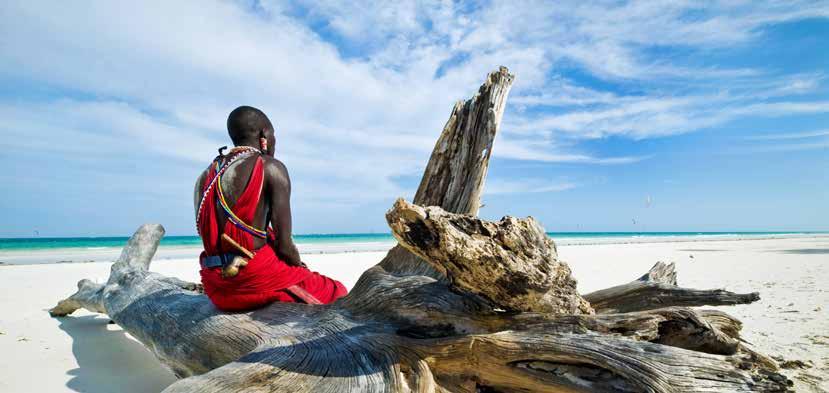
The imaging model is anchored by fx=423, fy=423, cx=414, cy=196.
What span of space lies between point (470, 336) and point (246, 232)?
1.63 meters

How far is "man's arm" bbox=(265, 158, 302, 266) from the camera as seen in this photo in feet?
9.43

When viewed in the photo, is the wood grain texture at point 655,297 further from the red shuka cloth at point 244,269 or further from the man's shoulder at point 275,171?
the man's shoulder at point 275,171

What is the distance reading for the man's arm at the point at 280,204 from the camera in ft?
9.43

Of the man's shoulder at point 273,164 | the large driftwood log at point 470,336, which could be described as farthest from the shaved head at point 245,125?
the large driftwood log at point 470,336

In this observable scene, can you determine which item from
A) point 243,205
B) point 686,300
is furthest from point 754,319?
point 243,205

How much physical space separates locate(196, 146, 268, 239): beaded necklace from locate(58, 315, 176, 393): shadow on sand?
1569 millimetres

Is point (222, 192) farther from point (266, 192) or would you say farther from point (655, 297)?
point (655, 297)

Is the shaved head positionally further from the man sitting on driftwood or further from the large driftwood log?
the large driftwood log

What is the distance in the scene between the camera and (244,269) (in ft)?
8.90

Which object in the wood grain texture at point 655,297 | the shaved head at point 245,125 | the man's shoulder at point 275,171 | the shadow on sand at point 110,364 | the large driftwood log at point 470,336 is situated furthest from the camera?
the shadow on sand at point 110,364

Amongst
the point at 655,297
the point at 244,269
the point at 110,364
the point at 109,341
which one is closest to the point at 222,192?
the point at 244,269

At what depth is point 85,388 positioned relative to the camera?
3.25 metres

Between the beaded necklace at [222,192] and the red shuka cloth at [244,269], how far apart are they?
0.02 m

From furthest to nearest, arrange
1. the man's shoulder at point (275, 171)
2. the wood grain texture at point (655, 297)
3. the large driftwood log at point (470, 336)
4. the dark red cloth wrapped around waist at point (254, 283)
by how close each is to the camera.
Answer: the man's shoulder at point (275, 171) < the dark red cloth wrapped around waist at point (254, 283) < the wood grain texture at point (655, 297) < the large driftwood log at point (470, 336)
